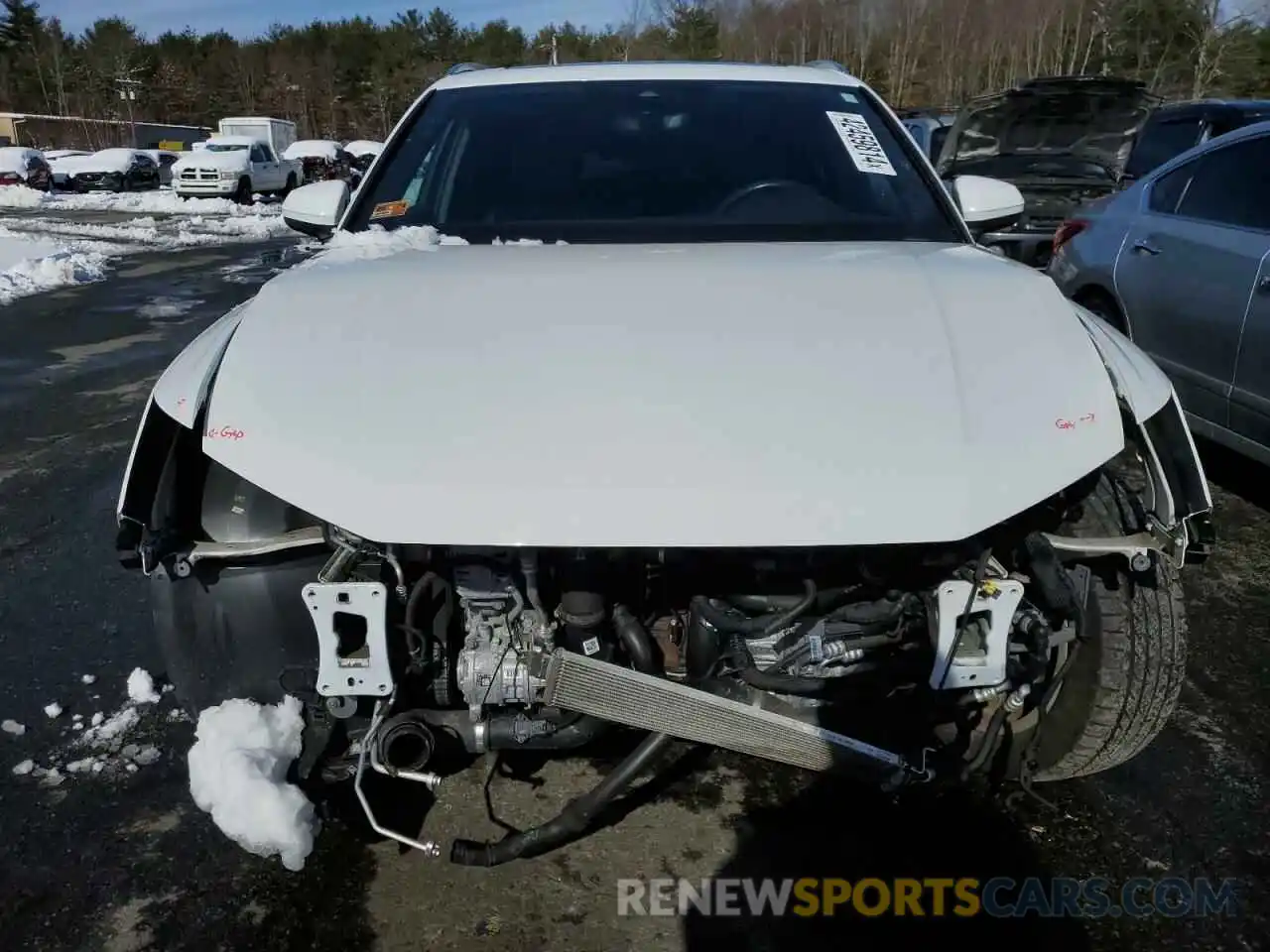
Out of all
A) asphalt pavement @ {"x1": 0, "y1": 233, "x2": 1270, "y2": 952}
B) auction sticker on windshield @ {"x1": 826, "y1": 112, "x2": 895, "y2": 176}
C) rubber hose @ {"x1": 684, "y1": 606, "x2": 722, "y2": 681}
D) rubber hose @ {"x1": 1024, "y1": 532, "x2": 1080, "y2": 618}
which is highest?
auction sticker on windshield @ {"x1": 826, "y1": 112, "x2": 895, "y2": 176}

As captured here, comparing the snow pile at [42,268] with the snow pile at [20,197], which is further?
the snow pile at [20,197]

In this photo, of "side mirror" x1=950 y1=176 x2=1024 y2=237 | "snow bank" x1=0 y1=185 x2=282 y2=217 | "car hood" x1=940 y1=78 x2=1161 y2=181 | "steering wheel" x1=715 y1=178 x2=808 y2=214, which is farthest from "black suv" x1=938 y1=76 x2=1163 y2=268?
"snow bank" x1=0 y1=185 x2=282 y2=217

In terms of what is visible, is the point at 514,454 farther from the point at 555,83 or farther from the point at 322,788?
the point at 555,83

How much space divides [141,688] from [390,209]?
1.65 m

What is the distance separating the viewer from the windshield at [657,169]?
2.95 metres

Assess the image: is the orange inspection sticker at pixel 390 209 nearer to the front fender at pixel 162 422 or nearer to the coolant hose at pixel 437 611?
the front fender at pixel 162 422

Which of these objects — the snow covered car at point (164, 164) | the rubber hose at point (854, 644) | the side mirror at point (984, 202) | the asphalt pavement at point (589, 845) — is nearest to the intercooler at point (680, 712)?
the rubber hose at point (854, 644)

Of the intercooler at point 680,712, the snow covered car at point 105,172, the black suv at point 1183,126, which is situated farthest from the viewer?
the snow covered car at point 105,172

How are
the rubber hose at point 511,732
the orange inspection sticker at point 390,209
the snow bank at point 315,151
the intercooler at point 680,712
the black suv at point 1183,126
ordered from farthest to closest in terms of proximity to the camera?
the snow bank at point 315,151 < the black suv at point 1183,126 < the orange inspection sticker at point 390,209 < the rubber hose at point 511,732 < the intercooler at point 680,712

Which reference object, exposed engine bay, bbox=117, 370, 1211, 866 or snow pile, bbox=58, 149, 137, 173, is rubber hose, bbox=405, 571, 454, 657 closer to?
exposed engine bay, bbox=117, 370, 1211, 866

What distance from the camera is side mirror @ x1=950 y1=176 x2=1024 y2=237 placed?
126 inches

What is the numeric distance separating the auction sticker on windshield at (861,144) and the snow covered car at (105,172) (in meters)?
34.1

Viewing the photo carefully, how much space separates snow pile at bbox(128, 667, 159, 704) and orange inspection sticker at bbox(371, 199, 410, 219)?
5.19 feet

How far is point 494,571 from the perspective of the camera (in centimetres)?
209
